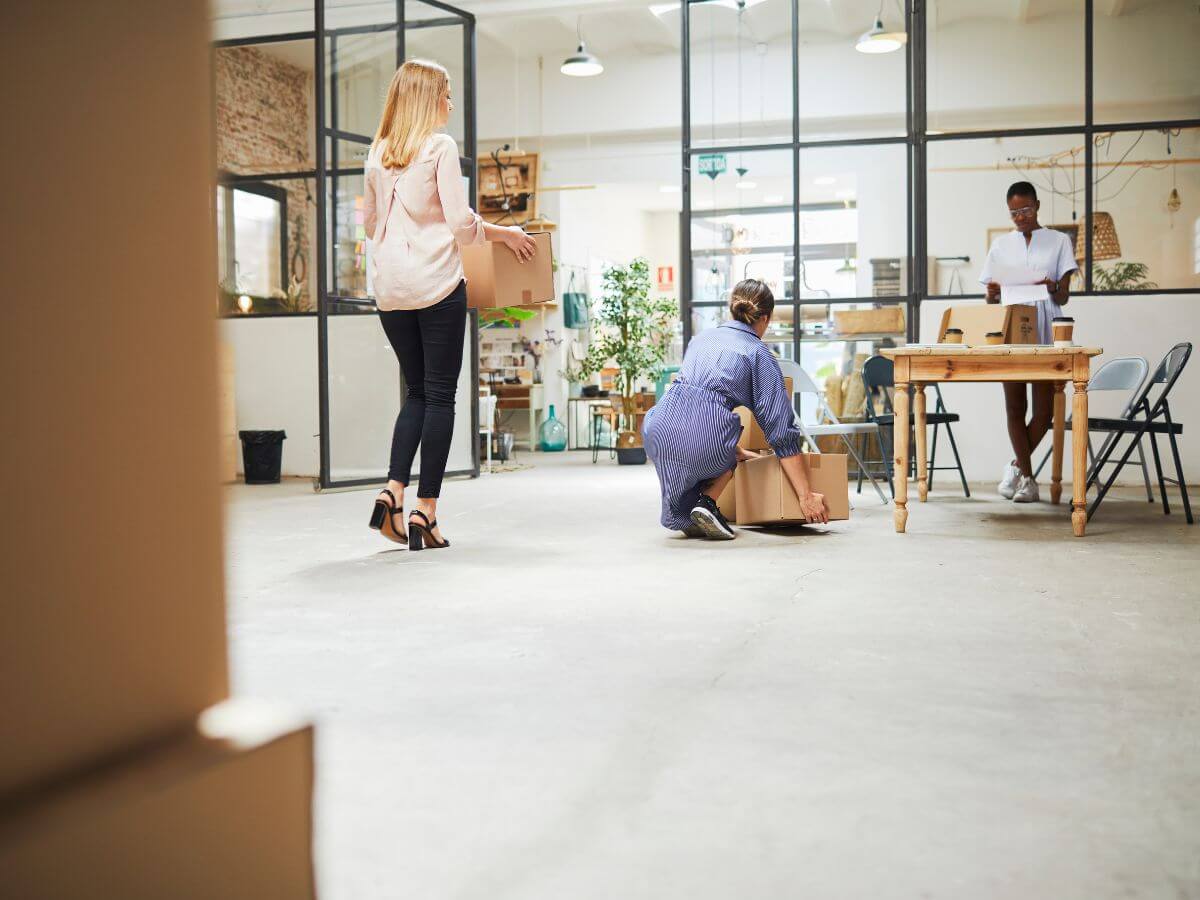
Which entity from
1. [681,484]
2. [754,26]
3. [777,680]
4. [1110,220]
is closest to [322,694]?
[777,680]

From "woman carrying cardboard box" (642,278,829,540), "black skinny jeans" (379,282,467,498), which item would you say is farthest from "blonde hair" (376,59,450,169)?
"woman carrying cardboard box" (642,278,829,540)

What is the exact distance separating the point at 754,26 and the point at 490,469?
5681 millimetres

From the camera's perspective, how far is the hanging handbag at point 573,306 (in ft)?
46.1

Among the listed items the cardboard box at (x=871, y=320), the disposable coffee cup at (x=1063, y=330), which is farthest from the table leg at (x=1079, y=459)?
the cardboard box at (x=871, y=320)

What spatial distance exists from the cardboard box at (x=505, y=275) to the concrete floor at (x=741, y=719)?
1.03 meters

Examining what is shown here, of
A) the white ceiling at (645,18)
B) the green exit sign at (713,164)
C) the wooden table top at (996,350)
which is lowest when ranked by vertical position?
the wooden table top at (996,350)

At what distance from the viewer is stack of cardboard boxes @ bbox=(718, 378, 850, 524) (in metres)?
4.61

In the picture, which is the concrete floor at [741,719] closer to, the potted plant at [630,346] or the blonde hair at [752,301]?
the blonde hair at [752,301]

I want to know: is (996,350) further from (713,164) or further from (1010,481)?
(713,164)

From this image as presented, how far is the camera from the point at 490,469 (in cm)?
941

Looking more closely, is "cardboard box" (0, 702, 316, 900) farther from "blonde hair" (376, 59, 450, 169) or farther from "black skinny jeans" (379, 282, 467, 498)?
"blonde hair" (376, 59, 450, 169)

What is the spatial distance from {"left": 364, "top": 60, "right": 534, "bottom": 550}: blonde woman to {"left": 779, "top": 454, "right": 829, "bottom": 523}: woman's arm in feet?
4.53

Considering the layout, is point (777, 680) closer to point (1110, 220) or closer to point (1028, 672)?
point (1028, 672)

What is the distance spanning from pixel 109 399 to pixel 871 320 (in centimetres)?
811
